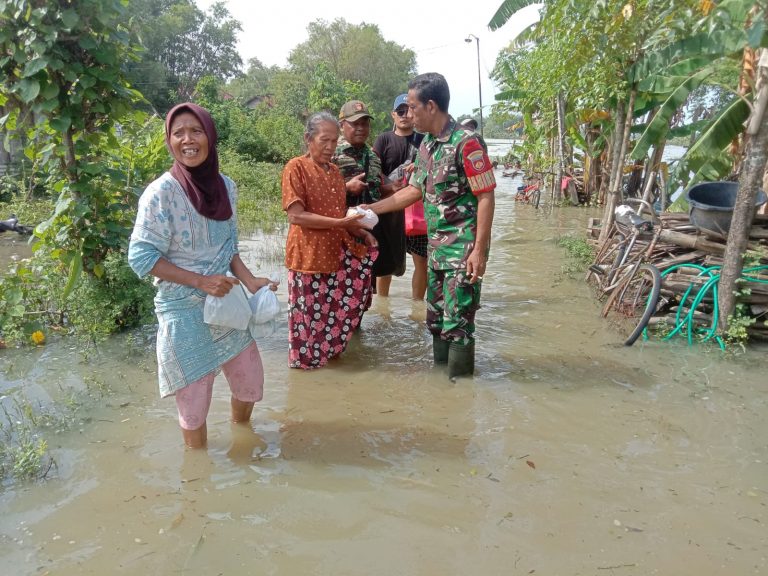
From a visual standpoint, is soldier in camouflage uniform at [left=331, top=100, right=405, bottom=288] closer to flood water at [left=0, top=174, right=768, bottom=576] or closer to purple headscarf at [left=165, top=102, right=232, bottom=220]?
flood water at [left=0, top=174, right=768, bottom=576]

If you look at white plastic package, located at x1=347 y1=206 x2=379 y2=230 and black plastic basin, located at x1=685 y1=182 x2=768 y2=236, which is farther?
black plastic basin, located at x1=685 y1=182 x2=768 y2=236

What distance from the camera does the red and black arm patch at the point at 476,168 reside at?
358 centimetres

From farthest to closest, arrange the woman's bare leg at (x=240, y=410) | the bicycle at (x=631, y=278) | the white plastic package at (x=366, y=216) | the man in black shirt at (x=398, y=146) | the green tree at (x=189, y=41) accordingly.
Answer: the green tree at (x=189, y=41), the bicycle at (x=631, y=278), the man in black shirt at (x=398, y=146), the white plastic package at (x=366, y=216), the woman's bare leg at (x=240, y=410)

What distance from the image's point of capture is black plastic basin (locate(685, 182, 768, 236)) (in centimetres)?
496

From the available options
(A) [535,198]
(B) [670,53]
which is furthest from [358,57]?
(B) [670,53]

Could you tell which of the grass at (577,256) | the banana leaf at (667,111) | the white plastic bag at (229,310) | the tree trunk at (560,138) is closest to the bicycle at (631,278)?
the grass at (577,256)

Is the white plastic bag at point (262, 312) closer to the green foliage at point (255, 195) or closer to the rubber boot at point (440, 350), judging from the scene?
the rubber boot at point (440, 350)

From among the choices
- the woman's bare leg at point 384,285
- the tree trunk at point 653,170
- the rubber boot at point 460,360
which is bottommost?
the rubber boot at point 460,360

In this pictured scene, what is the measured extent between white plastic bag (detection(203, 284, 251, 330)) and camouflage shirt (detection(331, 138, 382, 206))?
1.90m

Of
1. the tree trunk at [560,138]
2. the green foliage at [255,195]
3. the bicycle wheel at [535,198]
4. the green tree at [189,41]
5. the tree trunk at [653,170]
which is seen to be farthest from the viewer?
the green tree at [189,41]

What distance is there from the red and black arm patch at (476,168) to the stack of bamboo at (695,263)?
2429mm

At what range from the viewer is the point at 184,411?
288cm

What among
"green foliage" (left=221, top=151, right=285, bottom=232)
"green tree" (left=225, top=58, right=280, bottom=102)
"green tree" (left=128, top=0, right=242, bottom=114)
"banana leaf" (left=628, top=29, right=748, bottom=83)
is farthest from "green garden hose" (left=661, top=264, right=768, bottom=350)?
"green tree" (left=225, top=58, right=280, bottom=102)

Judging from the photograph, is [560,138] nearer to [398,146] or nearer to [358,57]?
[398,146]
